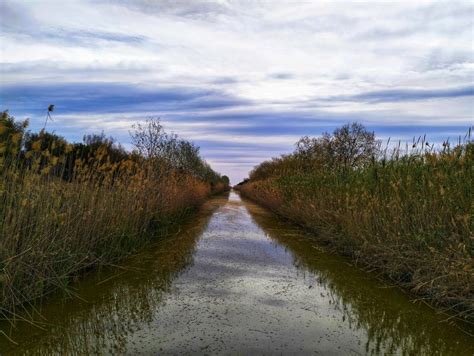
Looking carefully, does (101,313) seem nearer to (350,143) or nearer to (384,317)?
(384,317)

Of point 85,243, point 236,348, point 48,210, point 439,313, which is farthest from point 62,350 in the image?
point 439,313

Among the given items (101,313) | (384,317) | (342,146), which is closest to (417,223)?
(384,317)

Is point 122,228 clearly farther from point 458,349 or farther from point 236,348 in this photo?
point 458,349

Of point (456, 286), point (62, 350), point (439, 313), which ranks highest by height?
point (456, 286)

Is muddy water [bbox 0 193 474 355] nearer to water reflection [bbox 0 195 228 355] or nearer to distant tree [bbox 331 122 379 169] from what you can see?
water reflection [bbox 0 195 228 355]

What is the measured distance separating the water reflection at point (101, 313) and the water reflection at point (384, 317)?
1989 mm

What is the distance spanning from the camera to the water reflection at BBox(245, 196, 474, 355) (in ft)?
11.3

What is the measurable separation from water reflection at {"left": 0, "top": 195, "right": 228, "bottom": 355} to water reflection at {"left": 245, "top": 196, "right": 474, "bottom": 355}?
1.99 meters

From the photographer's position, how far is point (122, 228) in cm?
652

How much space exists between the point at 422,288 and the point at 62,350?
12.4 ft

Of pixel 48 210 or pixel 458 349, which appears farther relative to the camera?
pixel 48 210

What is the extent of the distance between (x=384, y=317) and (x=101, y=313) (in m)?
2.83

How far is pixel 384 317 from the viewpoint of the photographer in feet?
13.5

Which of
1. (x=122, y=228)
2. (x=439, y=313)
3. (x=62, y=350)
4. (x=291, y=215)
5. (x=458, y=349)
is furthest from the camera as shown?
(x=291, y=215)
